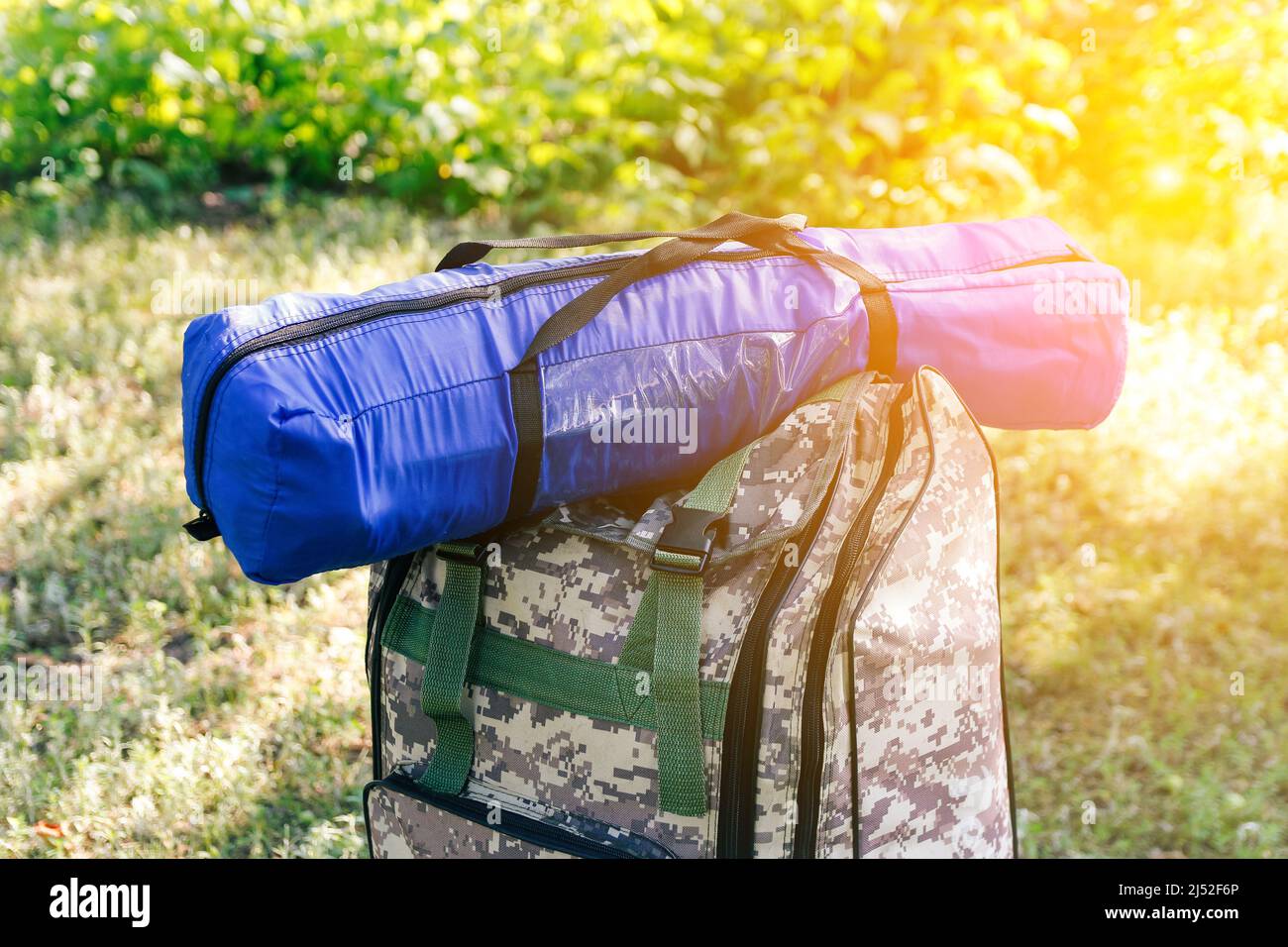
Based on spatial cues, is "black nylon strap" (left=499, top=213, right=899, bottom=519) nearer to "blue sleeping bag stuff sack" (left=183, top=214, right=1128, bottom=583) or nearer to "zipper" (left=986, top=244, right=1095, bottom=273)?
"blue sleeping bag stuff sack" (left=183, top=214, right=1128, bottom=583)

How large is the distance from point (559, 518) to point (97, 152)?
470 cm

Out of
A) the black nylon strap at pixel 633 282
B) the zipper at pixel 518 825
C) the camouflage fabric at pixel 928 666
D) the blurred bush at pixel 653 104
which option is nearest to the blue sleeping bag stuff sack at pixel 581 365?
the black nylon strap at pixel 633 282

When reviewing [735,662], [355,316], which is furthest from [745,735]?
[355,316]

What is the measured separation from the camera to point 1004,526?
3777 mm

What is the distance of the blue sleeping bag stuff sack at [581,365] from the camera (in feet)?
5.38

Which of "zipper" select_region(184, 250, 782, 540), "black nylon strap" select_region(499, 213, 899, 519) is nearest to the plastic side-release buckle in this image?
"black nylon strap" select_region(499, 213, 899, 519)

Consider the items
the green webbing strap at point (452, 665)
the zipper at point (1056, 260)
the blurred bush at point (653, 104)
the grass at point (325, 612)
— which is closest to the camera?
the green webbing strap at point (452, 665)

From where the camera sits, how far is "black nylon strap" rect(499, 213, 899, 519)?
1811 millimetres

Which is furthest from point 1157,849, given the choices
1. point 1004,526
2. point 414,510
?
point 414,510

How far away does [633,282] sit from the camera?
1979 mm

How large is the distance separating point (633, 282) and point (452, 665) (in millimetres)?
720

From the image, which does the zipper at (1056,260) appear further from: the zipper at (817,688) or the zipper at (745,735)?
the zipper at (745,735)
